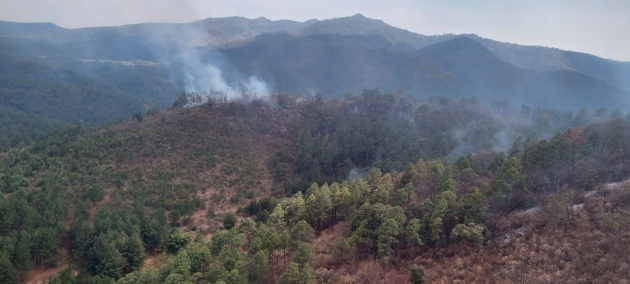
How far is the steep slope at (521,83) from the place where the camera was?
13562cm

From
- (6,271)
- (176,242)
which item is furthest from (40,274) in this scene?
(176,242)

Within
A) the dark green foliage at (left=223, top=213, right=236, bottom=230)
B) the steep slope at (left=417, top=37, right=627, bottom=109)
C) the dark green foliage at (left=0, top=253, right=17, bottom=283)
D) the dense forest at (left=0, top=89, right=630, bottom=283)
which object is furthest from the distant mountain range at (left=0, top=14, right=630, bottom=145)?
the dark green foliage at (left=0, top=253, right=17, bottom=283)

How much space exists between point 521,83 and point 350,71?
7203 centimetres

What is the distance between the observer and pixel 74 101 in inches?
4948

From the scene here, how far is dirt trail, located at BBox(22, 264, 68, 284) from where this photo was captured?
30984 millimetres

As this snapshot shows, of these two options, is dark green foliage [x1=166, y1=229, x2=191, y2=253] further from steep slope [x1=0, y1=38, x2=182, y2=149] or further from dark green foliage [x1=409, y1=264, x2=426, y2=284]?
steep slope [x1=0, y1=38, x2=182, y2=149]

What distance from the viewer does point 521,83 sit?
152 m

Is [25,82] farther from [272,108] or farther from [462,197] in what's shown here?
[462,197]

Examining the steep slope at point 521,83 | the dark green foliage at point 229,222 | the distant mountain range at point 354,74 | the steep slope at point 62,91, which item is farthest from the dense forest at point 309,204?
the steep slope at point 521,83

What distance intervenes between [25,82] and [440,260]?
155 m

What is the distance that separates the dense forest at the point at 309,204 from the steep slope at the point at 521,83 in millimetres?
85118

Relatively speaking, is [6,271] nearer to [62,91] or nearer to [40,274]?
[40,274]

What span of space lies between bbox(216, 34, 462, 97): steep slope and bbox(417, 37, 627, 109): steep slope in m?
19.4

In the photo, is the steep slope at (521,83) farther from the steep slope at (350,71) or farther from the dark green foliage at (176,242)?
the dark green foliage at (176,242)
